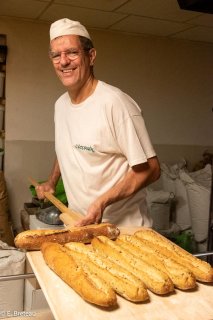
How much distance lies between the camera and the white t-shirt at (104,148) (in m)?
1.46

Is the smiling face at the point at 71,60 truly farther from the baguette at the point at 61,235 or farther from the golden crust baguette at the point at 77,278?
the golden crust baguette at the point at 77,278

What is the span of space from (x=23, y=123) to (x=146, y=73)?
52.4 inches

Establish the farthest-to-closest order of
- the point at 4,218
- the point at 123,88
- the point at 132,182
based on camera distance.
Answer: the point at 123,88, the point at 4,218, the point at 132,182

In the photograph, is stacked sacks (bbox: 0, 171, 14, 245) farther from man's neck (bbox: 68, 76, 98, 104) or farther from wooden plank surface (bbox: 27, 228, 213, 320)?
wooden plank surface (bbox: 27, 228, 213, 320)

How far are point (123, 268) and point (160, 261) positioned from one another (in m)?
0.12

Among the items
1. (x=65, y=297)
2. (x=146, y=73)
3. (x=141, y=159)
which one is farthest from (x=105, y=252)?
(x=146, y=73)

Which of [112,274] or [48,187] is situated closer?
[112,274]

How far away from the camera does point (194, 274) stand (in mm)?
966

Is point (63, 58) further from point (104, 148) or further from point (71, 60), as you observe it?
point (104, 148)

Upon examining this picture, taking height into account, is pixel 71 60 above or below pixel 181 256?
above

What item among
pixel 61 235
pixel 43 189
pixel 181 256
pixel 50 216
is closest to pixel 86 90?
pixel 43 189

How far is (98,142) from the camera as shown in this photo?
1489 mm

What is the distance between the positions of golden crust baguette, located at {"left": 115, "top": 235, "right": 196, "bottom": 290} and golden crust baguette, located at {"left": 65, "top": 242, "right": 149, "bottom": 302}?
104 millimetres

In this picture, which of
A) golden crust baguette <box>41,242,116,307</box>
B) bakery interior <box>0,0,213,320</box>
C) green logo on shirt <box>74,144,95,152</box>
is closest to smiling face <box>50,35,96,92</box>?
green logo on shirt <box>74,144,95,152</box>
